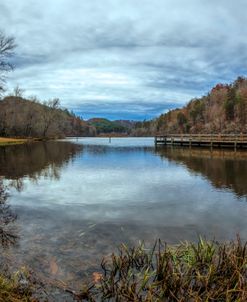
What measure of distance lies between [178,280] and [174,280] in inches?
2.6

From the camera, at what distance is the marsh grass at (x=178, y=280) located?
4.98m

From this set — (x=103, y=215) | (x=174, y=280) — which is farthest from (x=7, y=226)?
(x=174, y=280)

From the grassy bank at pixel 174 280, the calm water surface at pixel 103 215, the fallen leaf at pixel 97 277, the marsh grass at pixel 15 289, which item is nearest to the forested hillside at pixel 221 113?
the calm water surface at pixel 103 215

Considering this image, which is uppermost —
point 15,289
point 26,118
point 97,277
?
point 26,118

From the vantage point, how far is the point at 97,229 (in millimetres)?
9547

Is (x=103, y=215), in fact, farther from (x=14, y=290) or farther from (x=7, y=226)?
(x=14, y=290)

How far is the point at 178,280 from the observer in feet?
16.9

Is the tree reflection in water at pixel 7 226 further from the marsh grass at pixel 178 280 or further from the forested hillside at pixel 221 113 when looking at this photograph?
the forested hillside at pixel 221 113

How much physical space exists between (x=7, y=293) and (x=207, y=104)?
410 ft

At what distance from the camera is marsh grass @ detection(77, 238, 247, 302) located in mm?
4977

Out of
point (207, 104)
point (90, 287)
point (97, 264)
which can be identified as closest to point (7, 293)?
point (90, 287)

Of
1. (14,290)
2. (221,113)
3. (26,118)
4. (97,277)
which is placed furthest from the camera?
(221,113)

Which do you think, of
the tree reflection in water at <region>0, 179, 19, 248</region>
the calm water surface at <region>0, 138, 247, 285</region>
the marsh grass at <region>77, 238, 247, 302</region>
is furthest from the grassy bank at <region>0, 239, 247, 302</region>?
the tree reflection in water at <region>0, 179, 19, 248</region>

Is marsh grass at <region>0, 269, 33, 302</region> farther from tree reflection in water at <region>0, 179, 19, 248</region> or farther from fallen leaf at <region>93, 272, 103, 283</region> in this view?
tree reflection in water at <region>0, 179, 19, 248</region>
